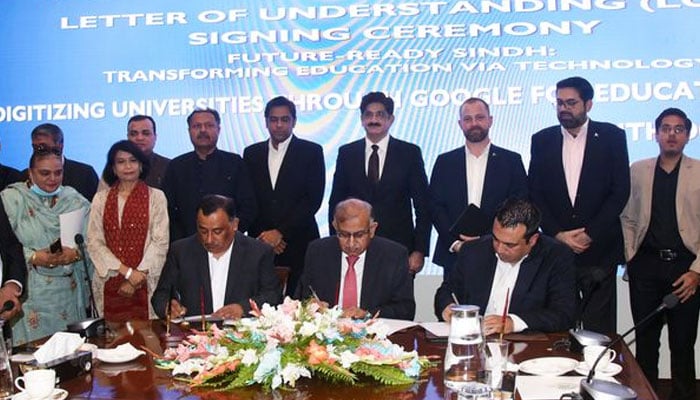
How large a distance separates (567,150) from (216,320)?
2.34 m

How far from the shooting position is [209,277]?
12.6ft

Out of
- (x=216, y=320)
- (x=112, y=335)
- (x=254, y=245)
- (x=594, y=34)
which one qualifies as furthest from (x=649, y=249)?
(x=112, y=335)

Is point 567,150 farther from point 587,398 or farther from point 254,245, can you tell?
point 587,398

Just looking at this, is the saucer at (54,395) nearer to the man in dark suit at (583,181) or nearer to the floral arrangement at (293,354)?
the floral arrangement at (293,354)

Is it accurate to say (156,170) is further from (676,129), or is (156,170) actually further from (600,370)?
(600,370)

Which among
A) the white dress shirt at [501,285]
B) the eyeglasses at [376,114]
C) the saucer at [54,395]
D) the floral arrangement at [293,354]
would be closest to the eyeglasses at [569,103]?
the eyeglasses at [376,114]

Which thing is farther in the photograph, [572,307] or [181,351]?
[572,307]

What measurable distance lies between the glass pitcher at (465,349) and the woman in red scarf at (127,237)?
2.41 metres

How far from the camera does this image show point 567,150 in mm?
4707

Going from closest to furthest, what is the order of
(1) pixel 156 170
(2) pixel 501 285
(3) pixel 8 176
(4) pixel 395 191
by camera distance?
(2) pixel 501 285 < (4) pixel 395 191 < (3) pixel 8 176 < (1) pixel 156 170

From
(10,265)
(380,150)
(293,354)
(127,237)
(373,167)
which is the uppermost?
(380,150)

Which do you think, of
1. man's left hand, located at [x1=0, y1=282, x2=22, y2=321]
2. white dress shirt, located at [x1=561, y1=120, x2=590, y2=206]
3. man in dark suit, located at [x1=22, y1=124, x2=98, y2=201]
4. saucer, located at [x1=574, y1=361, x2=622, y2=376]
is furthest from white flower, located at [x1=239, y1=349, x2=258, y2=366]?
man in dark suit, located at [x1=22, y1=124, x2=98, y2=201]

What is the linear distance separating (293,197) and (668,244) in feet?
7.00

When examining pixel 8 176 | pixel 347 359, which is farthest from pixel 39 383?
pixel 8 176
